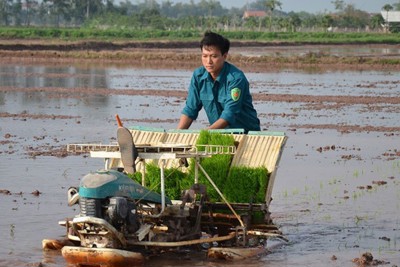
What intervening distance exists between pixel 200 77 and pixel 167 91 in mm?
20655

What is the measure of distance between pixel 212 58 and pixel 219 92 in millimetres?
384

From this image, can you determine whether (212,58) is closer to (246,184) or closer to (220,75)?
(220,75)

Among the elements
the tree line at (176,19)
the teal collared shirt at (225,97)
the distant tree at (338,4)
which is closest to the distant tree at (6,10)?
the tree line at (176,19)

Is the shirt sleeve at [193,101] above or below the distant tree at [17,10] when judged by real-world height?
above

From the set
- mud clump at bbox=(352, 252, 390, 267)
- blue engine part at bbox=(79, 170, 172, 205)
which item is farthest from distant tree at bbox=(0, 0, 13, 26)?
blue engine part at bbox=(79, 170, 172, 205)

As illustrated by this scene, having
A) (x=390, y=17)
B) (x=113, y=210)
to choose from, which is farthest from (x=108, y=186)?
(x=390, y=17)

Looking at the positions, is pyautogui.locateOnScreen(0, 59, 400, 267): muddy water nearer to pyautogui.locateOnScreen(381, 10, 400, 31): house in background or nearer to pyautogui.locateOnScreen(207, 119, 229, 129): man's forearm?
pyautogui.locateOnScreen(207, 119, 229, 129): man's forearm

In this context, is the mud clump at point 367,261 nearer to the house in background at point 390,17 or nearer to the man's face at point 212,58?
the man's face at point 212,58

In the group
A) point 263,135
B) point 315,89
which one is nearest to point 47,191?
point 263,135

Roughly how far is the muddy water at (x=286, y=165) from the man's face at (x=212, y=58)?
184cm

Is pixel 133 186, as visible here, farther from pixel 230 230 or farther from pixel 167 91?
pixel 167 91

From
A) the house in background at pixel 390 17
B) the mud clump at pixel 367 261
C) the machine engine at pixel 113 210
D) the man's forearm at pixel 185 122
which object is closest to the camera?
the machine engine at pixel 113 210

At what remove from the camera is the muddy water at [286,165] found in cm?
985

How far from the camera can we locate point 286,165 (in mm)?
15062
